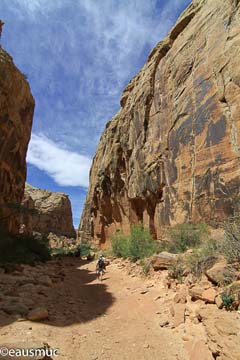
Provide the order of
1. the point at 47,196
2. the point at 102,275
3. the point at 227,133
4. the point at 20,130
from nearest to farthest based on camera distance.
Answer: the point at 227,133
the point at 102,275
the point at 20,130
the point at 47,196

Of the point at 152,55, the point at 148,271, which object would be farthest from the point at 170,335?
the point at 152,55

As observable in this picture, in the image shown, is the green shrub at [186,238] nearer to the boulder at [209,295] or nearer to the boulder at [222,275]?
the boulder at [222,275]

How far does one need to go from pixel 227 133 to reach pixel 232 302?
9770 millimetres

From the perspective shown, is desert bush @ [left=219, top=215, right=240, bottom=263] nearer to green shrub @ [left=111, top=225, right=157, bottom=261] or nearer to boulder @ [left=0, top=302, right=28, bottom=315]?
boulder @ [left=0, top=302, right=28, bottom=315]

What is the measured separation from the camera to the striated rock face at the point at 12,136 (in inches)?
920

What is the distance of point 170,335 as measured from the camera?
17.7ft

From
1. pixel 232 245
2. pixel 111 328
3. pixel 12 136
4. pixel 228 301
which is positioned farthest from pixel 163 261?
pixel 12 136

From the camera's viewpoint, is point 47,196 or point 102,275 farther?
point 47,196

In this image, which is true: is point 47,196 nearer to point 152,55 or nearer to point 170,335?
point 152,55

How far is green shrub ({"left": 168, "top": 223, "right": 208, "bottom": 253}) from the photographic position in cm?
1155

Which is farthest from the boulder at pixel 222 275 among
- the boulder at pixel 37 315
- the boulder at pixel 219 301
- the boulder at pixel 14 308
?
the boulder at pixel 14 308

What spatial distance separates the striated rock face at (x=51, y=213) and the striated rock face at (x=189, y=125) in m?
39.8

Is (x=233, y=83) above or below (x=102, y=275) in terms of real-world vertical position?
above

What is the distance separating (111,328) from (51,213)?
58.7 m
